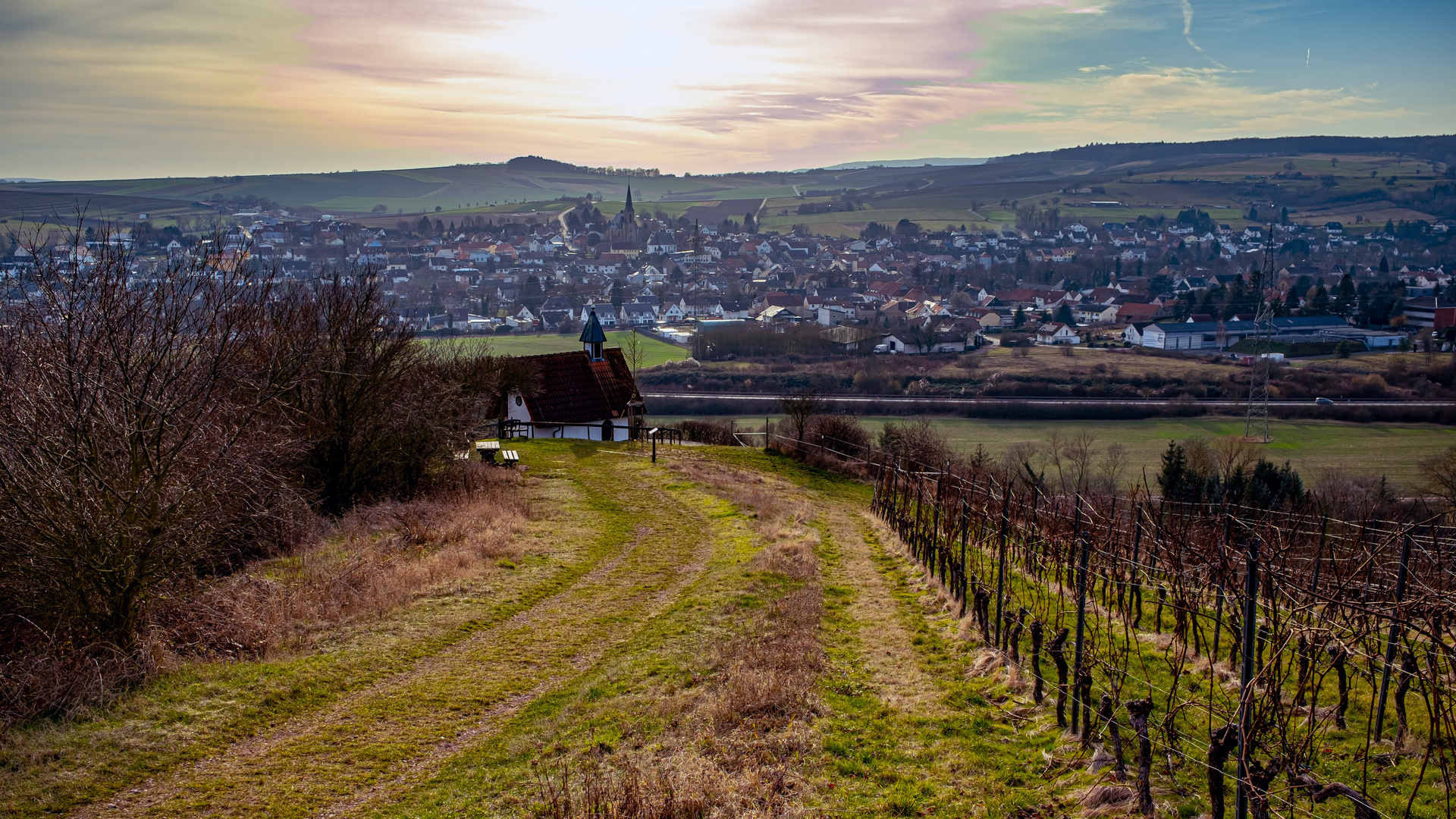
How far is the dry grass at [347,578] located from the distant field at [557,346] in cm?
5626

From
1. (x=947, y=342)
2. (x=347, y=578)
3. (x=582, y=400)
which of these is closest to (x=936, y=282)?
(x=947, y=342)

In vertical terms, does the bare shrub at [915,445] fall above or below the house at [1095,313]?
below

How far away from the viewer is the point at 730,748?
25.2 feet

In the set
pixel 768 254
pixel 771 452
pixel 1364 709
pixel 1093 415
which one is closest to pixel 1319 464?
pixel 1093 415

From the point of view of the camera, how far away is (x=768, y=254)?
182m

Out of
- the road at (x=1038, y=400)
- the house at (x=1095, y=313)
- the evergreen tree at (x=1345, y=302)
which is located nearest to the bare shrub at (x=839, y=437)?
the road at (x=1038, y=400)

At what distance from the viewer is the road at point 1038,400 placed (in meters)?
54.5

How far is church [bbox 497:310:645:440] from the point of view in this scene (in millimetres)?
34594

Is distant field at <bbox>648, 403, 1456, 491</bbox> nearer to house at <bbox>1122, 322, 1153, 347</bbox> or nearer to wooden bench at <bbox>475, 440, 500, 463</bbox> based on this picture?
wooden bench at <bbox>475, 440, 500, 463</bbox>

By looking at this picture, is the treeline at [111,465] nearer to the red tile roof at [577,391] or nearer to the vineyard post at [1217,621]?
the vineyard post at [1217,621]

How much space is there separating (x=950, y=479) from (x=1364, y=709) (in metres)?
11.7

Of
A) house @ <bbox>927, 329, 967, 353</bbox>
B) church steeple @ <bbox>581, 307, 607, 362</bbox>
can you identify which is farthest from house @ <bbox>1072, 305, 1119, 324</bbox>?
church steeple @ <bbox>581, 307, 607, 362</bbox>

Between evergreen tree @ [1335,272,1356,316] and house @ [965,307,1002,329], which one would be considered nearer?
evergreen tree @ [1335,272,1356,316]

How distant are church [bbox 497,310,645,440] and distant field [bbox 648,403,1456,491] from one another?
11.5 metres
